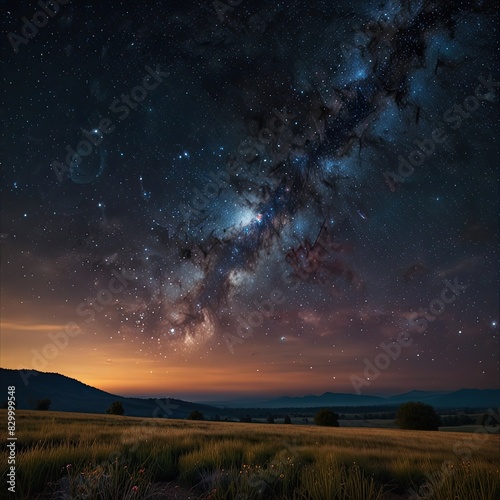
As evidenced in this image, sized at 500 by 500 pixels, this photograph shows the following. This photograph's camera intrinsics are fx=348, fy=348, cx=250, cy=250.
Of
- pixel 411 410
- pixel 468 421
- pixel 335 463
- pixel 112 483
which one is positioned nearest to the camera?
pixel 112 483

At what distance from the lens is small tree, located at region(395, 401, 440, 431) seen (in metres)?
49.2

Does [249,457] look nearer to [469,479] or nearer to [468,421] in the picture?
[469,479]

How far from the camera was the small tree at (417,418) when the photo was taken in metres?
49.2

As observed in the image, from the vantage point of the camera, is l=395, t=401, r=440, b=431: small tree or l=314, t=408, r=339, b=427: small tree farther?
l=314, t=408, r=339, b=427: small tree

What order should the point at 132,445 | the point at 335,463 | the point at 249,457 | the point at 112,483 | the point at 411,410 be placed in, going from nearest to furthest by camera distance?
the point at 112,483
the point at 335,463
the point at 249,457
the point at 132,445
the point at 411,410

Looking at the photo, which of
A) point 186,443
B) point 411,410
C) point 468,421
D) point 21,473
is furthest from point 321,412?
point 468,421

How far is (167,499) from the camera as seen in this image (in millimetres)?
3676

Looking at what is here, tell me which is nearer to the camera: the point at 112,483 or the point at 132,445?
the point at 112,483

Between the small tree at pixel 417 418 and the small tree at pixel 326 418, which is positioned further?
the small tree at pixel 326 418

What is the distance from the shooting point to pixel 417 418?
4975 cm

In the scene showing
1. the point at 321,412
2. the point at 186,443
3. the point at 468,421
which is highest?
the point at 186,443

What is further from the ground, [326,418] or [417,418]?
[417,418]

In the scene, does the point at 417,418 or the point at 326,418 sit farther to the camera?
the point at 326,418

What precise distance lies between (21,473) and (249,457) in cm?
305
